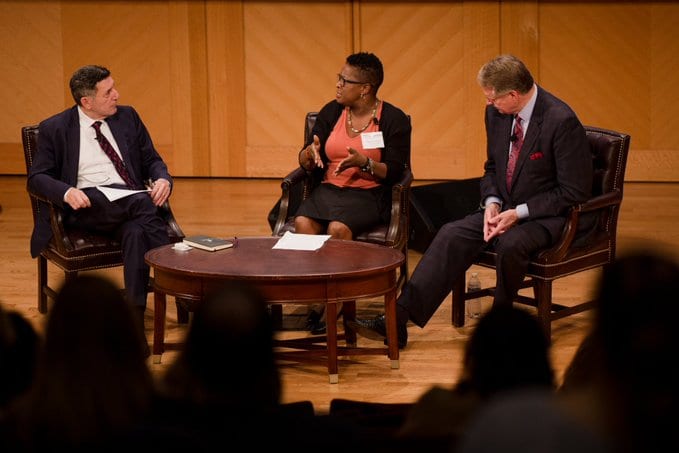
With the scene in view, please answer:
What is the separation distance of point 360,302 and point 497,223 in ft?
3.65

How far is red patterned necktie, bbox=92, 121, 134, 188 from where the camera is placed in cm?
526

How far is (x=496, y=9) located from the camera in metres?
9.37

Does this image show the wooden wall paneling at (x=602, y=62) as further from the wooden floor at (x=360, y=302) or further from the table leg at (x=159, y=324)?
the table leg at (x=159, y=324)

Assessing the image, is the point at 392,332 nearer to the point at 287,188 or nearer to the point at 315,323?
the point at 315,323

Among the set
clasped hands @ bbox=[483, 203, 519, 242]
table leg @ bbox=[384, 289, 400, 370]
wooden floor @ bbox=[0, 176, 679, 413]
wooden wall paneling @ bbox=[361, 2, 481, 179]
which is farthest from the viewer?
wooden wall paneling @ bbox=[361, 2, 481, 179]

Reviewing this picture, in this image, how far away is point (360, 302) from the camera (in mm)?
5613

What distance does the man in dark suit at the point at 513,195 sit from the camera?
4.67 metres

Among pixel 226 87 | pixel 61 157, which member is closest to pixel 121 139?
pixel 61 157

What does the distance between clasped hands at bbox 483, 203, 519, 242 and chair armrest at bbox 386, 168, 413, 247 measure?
0.50 m

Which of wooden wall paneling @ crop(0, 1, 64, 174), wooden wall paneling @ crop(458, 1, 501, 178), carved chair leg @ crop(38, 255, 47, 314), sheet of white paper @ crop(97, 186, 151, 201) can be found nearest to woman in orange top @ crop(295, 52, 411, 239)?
sheet of white paper @ crop(97, 186, 151, 201)

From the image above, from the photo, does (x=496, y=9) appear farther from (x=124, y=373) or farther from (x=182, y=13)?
(x=124, y=373)

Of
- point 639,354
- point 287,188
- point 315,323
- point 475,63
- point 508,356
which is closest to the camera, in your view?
point 639,354

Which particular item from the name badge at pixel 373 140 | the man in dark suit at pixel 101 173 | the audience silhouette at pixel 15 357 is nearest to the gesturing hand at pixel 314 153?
the name badge at pixel 373 140

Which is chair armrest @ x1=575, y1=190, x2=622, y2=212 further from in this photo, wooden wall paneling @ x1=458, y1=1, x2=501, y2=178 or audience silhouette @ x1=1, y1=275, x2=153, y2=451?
wooden wall paneling @ x1=458, y1=1, x2=501, y2=178
